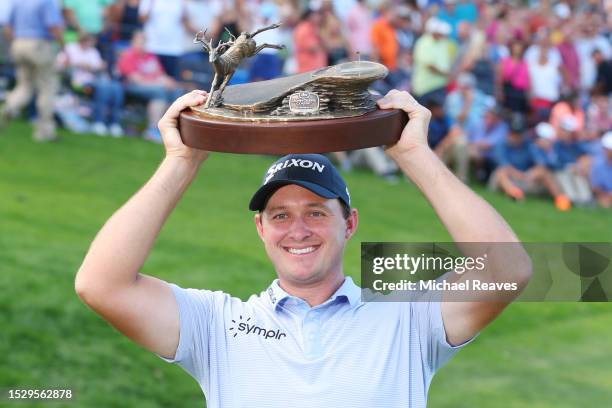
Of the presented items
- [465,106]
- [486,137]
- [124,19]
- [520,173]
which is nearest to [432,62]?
[465,106]

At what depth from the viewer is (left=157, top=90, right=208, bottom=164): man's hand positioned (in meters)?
4.06

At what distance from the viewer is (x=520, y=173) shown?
1669cm

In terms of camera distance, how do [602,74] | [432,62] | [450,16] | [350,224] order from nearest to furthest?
[350,224] < [432,62] < [450,16] < [602,74]

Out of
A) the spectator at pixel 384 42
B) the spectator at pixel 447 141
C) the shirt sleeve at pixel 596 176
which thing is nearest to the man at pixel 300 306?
the spectator at pixel 447 141

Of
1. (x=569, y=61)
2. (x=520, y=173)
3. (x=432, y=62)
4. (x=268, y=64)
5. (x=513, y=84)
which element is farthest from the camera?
(x=569, y=61)

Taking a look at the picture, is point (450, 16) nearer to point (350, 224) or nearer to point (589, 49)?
point (589, 49)

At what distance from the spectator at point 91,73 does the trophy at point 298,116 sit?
12.6 meters

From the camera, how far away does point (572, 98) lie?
59.0 feet

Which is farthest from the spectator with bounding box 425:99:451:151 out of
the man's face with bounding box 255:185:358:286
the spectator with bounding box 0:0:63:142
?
the man's face with bounding box 255:185:358:286

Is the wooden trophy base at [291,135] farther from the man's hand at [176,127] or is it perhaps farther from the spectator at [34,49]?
the spectator at [34,49]

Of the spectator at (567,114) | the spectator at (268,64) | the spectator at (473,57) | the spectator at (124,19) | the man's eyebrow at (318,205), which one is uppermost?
the man's eyebrow at (318,205)

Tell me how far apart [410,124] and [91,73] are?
43.0ft

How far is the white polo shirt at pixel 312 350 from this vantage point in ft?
13.1

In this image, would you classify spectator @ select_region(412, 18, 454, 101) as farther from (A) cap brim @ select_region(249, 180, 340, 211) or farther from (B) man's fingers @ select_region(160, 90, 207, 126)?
(B) man's fingers @ select_region(160, 90, 207, 126)
